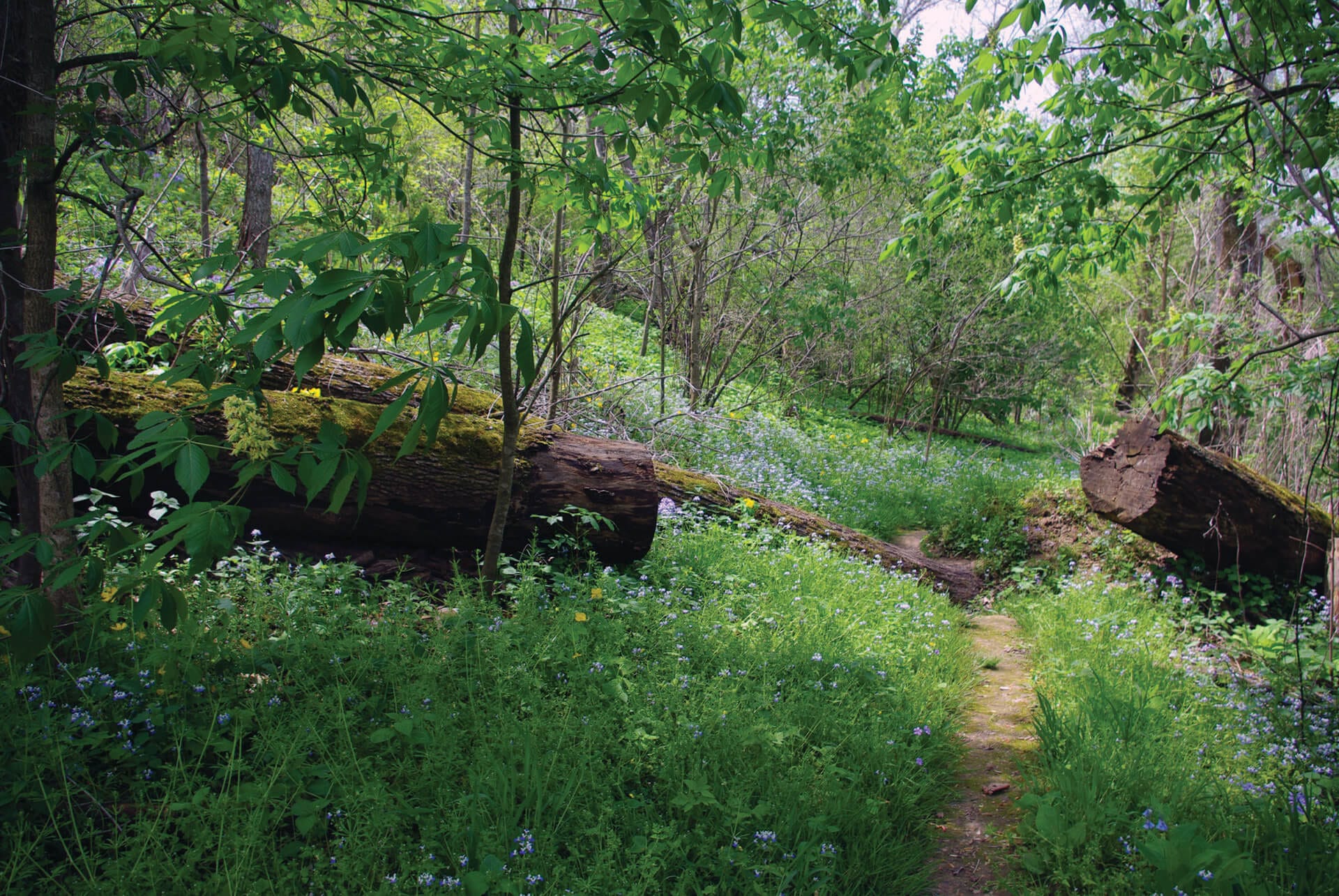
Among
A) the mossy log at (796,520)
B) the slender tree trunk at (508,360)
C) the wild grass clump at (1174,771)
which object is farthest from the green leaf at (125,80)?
the mossy log at (796,520)

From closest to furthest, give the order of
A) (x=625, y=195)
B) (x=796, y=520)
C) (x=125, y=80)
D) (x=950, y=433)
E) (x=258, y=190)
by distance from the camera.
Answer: (x=125, y=80) < (x=625, y=195) < (x=796, y=520) < (x=258, y=190) < (x=950, y=433)

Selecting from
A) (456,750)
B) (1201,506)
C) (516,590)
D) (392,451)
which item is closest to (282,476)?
(456,750)

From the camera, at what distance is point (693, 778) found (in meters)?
2.66

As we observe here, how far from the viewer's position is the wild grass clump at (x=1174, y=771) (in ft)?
7.90

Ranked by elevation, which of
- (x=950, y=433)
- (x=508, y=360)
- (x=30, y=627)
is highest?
(x=508, y=360)

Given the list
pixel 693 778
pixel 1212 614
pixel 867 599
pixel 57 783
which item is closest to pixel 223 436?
pixel 57 783

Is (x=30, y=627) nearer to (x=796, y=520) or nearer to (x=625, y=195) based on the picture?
(x=625, y=195)

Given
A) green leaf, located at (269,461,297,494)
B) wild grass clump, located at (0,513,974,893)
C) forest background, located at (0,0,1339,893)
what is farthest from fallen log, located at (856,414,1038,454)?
green leaf, located at (269,461,297,494)

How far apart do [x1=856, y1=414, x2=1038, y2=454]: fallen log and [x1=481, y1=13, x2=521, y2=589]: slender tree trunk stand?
487 inches

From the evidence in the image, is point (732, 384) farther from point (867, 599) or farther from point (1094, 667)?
point (1094, 667)

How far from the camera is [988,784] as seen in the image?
326 cm

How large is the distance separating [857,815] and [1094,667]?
224cm

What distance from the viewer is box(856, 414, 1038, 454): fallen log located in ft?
51.1

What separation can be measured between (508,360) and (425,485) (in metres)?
1.18
